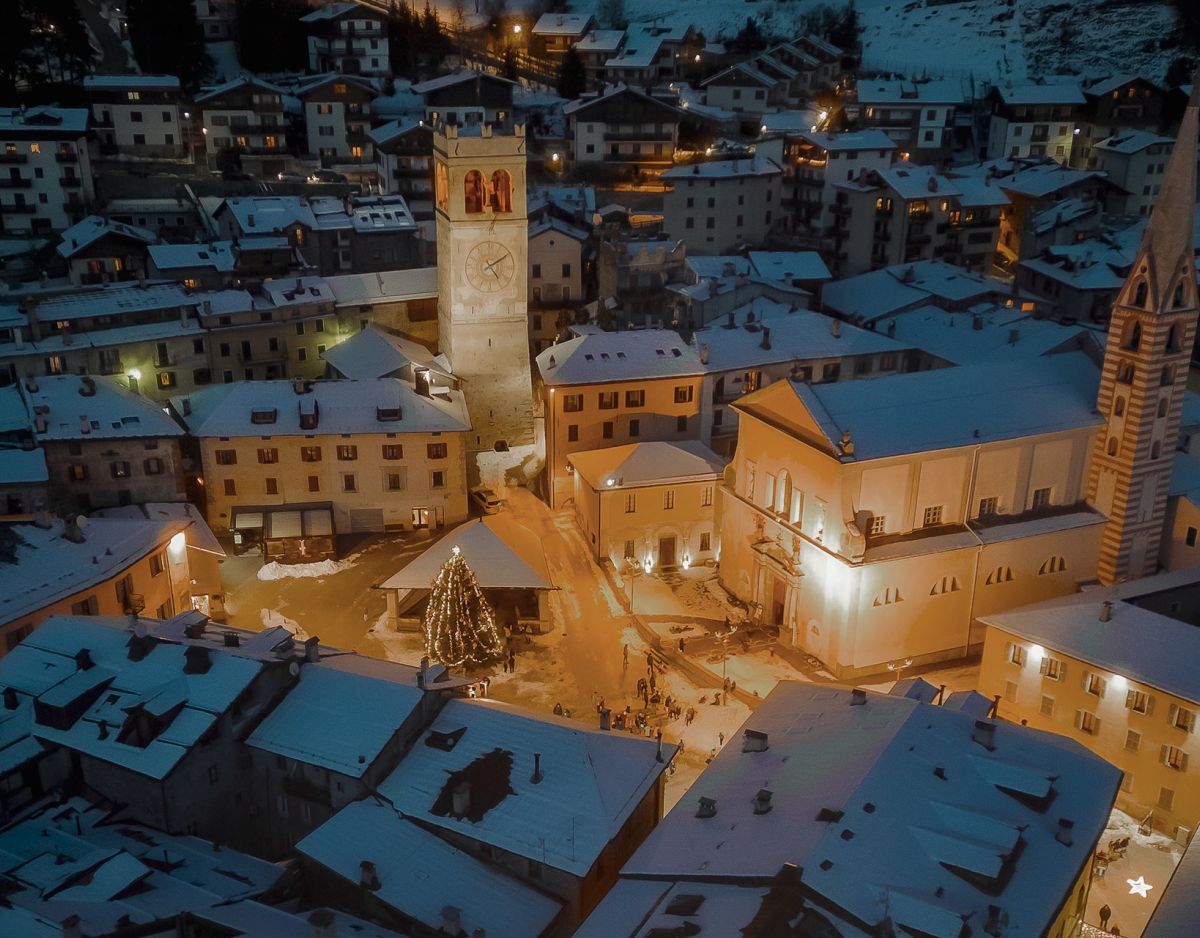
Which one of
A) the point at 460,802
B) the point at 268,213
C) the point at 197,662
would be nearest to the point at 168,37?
the point at 268,213

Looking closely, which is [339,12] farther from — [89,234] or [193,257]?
[193,257]

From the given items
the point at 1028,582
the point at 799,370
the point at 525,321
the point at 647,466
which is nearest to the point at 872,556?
the point at 1028,582

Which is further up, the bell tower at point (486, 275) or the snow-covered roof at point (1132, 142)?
the snow-covered roof at point (1132, 142)

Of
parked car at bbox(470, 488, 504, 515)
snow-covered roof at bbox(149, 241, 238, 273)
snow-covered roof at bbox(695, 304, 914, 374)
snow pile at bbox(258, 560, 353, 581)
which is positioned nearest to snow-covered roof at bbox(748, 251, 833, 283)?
snow-covered roof at bbox(695, 304, 914, 374)

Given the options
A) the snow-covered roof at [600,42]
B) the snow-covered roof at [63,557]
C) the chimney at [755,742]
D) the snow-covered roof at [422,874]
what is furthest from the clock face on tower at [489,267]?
the snow-covered roof at [600,42]

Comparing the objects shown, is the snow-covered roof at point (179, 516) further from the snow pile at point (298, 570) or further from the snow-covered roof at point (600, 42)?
the snow-covered roof at point (600, 42)

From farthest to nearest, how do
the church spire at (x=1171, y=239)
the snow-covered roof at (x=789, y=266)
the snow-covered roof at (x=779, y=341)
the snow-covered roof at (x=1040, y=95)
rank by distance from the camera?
the snow-covered roof at (x=1040, y=95)
the snow-covered roof at (x=789, y=266)
the snow-covered roof at (x=779, y=341)
the church spire at (x=1171, y=239)

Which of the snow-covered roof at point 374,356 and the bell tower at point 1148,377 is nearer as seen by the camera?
the bell tower at point 1148,377
